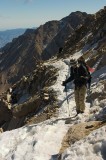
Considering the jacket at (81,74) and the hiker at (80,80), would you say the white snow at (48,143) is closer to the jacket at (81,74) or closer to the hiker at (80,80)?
the hiker at (80,80)

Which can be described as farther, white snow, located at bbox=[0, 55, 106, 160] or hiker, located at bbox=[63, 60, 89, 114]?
hiker, located at bbox=[63, 60, 89, 114]

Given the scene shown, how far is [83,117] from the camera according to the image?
1512cm

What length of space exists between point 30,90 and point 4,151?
2686 cm

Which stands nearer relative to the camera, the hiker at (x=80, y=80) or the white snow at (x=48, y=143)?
the white snow at (x=48, y=143)

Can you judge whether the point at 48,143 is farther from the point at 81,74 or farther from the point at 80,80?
the point at 81,74

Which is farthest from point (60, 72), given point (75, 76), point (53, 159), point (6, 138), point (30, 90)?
point (53, 159)

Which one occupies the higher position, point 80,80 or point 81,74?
point 81,74

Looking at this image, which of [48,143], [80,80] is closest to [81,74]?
[80,80]

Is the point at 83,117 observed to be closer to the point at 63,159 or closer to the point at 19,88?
the point at 63,159

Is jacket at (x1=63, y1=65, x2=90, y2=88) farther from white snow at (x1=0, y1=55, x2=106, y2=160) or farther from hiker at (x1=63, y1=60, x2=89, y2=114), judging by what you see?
white snow at (x1=0, y1=55, x2=106, y2=160)

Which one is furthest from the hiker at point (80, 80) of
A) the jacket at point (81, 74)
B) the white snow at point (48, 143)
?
the white snow at point (48, 143)

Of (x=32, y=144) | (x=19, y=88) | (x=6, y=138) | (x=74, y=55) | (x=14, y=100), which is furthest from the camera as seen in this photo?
(x=74, y=55)

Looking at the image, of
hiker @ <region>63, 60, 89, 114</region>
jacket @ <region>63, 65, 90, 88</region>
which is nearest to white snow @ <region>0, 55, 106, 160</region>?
Result: hiker @ <region>63, 60, 89, 114</region>

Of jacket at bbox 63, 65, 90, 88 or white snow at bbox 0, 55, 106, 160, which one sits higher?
jacket at bbox 63, 65, 90, 88
